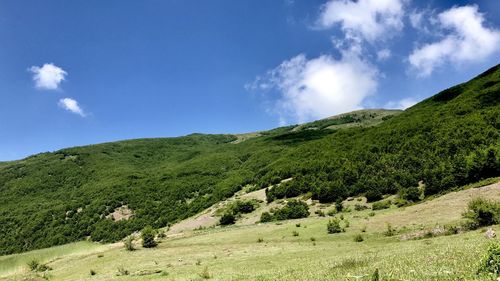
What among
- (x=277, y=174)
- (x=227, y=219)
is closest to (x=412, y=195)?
(x=227, y=219)

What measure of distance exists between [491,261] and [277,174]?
87.6 m

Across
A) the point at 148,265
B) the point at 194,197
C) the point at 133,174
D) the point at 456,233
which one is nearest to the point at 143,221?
the point at 194,197

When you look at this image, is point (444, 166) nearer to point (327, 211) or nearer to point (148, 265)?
point (327, 211)

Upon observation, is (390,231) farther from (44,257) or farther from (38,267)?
(44,257)

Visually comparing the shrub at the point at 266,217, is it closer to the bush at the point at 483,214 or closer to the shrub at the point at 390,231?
the shrub at the point at 390,231

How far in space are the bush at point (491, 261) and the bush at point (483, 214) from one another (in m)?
21.7

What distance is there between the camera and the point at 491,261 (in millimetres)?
11297

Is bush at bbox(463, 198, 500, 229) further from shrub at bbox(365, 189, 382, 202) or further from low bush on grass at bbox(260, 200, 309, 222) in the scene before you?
low bush on grass at bbox(260, 200, 309, 222)

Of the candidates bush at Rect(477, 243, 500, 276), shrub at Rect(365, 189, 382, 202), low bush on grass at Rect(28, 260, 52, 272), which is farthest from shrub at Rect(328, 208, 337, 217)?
bush at Rect(477, 243, 500, 276)

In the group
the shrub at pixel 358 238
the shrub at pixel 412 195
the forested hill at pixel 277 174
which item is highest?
the forested hill at pixel 277 174

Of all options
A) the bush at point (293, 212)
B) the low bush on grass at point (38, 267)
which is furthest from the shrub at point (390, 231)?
the low bush on grass at point (38, 267)

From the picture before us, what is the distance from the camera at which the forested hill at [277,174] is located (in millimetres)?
66875

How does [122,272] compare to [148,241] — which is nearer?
[122,272]

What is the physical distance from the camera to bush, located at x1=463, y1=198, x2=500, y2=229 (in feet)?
100
